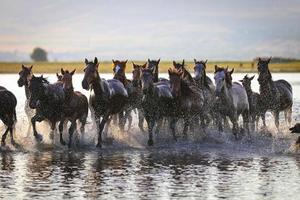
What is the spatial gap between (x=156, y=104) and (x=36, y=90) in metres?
3.39

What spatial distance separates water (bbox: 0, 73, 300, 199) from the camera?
14.7 meters

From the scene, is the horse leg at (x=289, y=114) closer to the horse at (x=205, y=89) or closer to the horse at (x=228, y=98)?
the horse at (x=228, y=98)

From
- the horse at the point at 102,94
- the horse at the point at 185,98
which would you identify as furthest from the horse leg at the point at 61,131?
the horse at the point at 185,98

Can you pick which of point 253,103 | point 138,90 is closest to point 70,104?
point 138,90

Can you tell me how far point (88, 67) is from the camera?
873 inches

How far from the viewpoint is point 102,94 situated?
22.8 m

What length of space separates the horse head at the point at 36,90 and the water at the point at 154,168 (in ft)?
4.23

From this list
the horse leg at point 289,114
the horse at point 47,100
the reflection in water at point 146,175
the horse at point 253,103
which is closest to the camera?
the reflection in water at point 146,175

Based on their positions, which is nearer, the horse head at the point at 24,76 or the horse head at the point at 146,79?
the horse head at the point at 146,79

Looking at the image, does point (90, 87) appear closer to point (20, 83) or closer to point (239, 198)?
point (20, 83)

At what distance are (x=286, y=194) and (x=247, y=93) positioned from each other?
477 inches

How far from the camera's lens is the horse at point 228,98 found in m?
23.2

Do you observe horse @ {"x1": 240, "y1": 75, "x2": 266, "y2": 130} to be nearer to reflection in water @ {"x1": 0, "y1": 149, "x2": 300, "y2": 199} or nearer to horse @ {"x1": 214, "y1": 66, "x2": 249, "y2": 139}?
horse @ {"x1": 214, "y1": 66, "x2": 249, "y2": 139}

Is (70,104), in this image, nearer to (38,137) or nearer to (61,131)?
(61,131)
